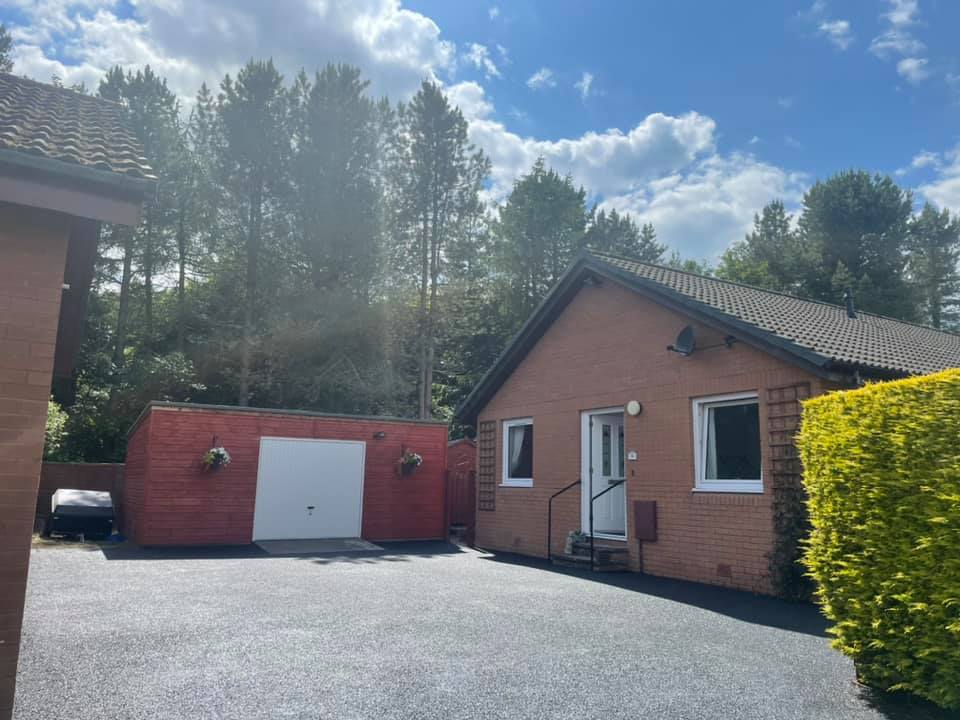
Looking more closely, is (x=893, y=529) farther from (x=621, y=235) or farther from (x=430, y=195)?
(x=621, y=235)

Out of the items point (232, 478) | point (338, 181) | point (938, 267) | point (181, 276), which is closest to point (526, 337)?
point (232, 478)

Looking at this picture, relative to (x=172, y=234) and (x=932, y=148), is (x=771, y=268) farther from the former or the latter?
(x=172, y=234)

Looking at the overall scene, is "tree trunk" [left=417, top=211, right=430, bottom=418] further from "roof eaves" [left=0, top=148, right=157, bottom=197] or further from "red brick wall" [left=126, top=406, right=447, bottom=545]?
"roof eaves" [left=0, top=148, right=157, bottom=197]

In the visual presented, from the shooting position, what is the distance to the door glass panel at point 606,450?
12.6 meters

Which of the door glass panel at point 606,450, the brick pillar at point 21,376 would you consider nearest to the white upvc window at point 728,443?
the door glass panel at point 606,450

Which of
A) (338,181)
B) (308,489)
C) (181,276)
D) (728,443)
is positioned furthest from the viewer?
(181,276)

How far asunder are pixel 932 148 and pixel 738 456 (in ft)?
52.1

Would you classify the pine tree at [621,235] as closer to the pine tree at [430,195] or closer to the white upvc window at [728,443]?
the pine tree at [430,195]

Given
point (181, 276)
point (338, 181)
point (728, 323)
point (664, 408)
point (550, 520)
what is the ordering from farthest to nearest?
point (181, 276)
point (338, 181)
point (550, 520)
point (664, 408)
point (728, 323)

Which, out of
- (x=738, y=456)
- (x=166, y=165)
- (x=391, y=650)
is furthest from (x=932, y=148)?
(x=166, y=165)

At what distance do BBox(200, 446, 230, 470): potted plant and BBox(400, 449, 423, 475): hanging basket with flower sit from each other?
13.0ft

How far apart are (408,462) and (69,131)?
12.4m

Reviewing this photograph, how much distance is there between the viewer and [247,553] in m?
13.0

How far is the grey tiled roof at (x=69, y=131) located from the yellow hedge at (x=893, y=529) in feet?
16.0
